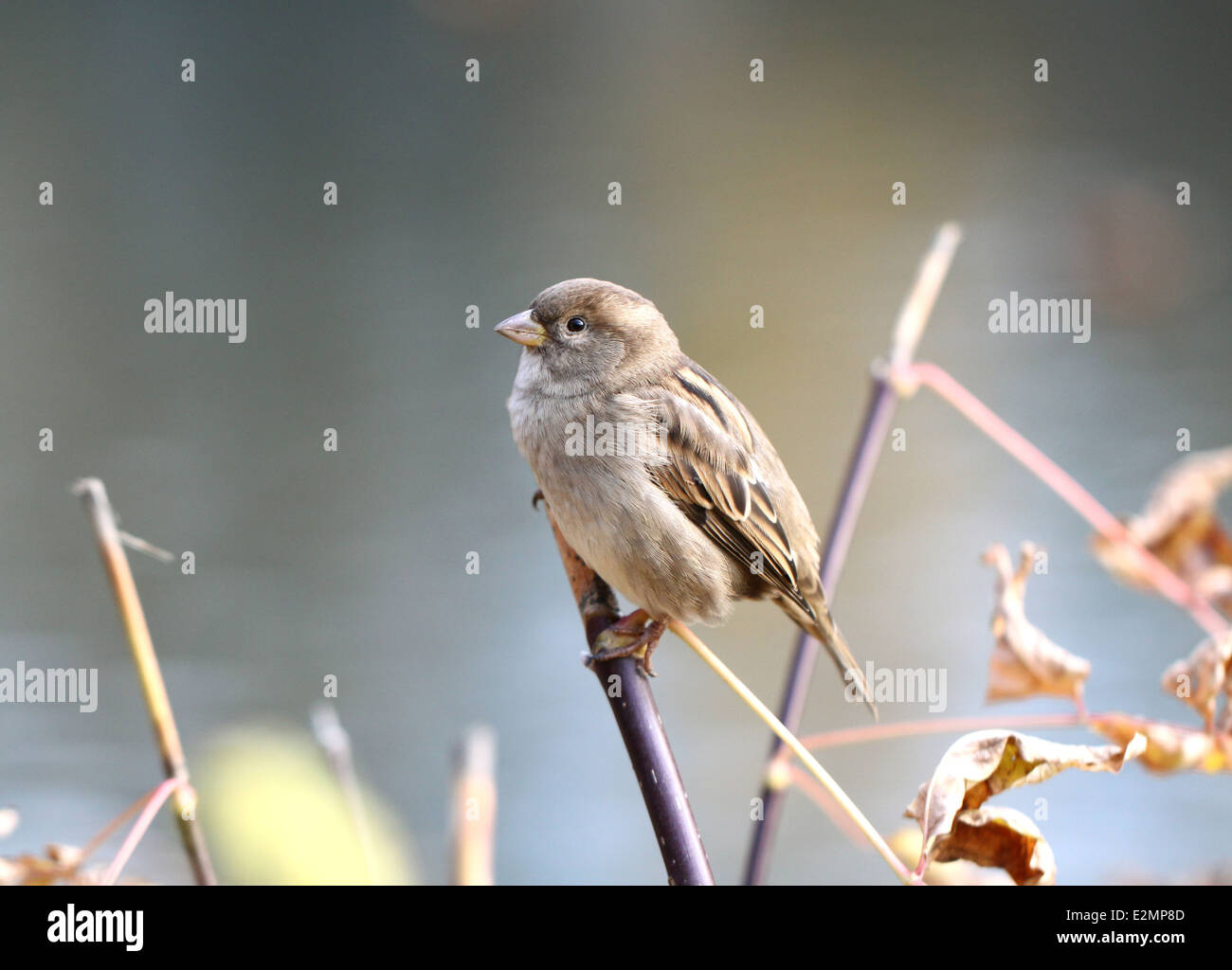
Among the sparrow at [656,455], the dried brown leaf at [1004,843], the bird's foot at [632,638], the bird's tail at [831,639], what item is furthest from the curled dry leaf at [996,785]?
the sparrow at [656,455]

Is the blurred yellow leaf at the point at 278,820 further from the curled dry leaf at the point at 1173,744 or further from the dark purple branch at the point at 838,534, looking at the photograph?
the curled dry leaf at the point at 1173,744

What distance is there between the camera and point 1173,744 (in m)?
1.50

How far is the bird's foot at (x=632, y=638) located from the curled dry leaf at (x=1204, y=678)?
72 cm

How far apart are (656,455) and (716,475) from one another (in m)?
0.15

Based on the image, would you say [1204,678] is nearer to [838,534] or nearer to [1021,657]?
[1021,657]

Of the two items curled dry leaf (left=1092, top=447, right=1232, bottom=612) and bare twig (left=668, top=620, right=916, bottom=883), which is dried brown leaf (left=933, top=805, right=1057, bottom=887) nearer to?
bare twig (left=668, top=620, right=916, bottom=883)

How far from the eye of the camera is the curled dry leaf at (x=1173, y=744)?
149 cm

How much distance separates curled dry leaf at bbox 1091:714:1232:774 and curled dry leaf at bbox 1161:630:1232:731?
32mm

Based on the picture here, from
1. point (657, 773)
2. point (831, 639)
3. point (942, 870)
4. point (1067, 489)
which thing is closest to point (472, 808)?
point (657, 773)

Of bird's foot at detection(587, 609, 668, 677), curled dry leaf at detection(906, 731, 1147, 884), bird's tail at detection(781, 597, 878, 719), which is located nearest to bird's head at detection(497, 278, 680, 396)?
bird's foot at detection(587, 609, 668, 677)

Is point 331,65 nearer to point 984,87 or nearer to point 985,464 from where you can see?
point 984,87

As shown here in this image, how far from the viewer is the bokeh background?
586cm

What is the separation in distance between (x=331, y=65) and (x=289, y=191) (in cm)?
120

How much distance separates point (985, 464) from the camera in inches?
304
